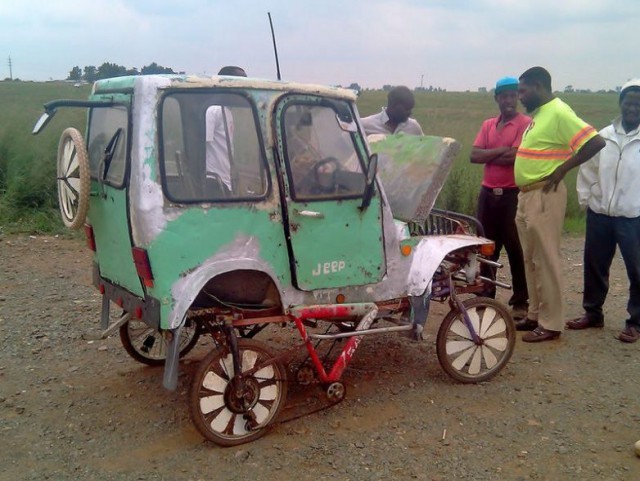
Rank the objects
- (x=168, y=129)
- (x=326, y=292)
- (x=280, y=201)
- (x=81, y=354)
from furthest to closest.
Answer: (x=81, y=354) < (x=326, y=292) < (x=280, y=201) < (x=168, y=129)

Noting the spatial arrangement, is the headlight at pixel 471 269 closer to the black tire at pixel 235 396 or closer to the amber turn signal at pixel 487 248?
the amber turn signal at pixel 487 248

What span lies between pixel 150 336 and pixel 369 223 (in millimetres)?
1889

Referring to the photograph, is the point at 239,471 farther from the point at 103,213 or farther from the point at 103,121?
the point at 103,121

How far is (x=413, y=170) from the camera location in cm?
447

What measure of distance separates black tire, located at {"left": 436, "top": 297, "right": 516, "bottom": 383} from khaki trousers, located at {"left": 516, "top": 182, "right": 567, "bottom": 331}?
0.94m

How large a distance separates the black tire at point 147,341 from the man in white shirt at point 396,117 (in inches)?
98.5

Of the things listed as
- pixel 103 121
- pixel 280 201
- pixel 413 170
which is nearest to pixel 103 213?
pixel 103 121

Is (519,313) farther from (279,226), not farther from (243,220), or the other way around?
(243,220)

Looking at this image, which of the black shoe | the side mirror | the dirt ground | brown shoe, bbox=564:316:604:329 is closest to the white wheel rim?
the dirt ground

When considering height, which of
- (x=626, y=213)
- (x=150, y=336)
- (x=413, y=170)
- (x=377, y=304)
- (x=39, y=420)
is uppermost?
(x=413, y=170)

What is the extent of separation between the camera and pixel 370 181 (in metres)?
3.98

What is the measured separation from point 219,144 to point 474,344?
7.76 ft

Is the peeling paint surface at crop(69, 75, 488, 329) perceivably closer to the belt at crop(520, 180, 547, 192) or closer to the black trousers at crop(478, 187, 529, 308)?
the belt at crop(520, 180, 547, 192)

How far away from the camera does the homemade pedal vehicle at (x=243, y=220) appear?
3.52 metres
